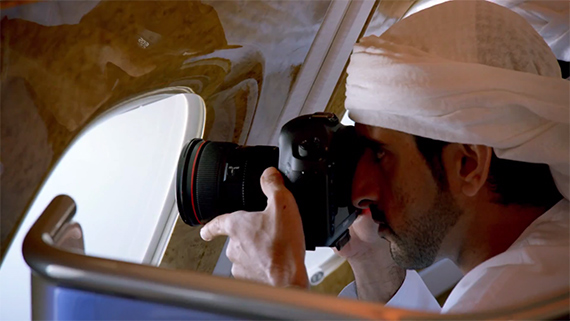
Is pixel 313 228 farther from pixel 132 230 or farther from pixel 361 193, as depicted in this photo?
pixel 132 230

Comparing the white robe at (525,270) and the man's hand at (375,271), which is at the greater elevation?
the white robe at (525,270)

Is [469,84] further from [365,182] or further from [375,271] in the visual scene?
[375,271]

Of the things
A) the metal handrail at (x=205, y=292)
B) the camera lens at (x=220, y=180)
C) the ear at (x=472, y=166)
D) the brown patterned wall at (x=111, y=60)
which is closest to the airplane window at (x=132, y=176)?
the brown patterned wall at (x=111, y=60)

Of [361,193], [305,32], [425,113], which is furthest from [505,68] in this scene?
[305,32]

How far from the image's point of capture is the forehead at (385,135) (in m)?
0.74

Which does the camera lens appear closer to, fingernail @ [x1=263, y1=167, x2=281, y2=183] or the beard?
fingernail @ [x1=263, y1=167, x2=281, y2=183]

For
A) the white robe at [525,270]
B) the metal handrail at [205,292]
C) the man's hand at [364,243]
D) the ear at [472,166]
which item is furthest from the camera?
the man's hand at [364,243]

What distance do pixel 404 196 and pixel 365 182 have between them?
0.05m

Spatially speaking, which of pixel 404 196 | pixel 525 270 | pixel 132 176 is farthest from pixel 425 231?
pixel 132 176

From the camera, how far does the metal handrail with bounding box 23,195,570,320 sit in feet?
1.10

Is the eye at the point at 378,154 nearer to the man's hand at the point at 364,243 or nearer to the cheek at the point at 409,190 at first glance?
the cheek at the point at 409,190

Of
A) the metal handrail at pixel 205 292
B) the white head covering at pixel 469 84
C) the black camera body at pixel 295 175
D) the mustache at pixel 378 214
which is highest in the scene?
the metal handrail at pixel 205 292

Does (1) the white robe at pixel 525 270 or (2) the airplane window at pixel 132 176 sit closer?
(1) the white robe at pixel 525 270

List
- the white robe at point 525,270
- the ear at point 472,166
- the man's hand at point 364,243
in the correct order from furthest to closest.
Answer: the man's hand at point 364,243
the ear at point 472,166
the white robe at point 525,270
